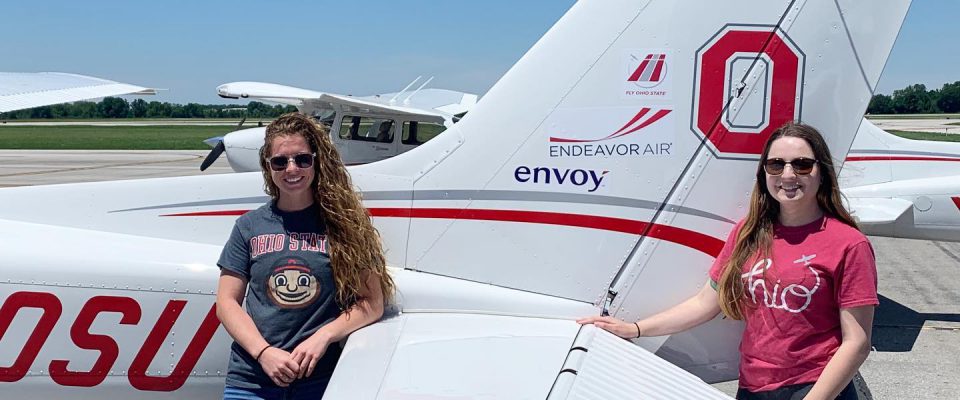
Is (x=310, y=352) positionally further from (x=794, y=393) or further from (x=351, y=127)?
(x=351, y=127)

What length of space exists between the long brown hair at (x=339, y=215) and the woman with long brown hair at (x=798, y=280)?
110 centimetres

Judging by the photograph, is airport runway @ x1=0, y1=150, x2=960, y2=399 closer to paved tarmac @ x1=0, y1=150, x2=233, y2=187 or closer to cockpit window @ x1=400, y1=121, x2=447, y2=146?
cockpit window @ x1=400, y1=121, x2=447, y2=146

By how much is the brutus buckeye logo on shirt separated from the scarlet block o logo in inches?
52.6

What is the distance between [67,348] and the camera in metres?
2.42

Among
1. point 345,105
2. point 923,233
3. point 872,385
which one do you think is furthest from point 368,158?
point 872,385

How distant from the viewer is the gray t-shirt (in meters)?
2.26

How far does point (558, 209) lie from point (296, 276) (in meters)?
0.87

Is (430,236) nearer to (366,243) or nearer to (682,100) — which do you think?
(366,243)

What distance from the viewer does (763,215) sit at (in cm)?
232

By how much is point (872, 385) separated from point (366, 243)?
3.84m

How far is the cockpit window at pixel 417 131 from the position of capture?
14.5 m

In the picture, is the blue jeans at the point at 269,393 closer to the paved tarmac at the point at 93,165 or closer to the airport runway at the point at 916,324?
the airport runway at the point at 916,324

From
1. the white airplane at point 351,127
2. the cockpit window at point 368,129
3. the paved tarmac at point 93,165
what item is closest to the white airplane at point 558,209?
the white airplane at point 351,127

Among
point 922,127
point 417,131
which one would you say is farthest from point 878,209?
point 922,127
